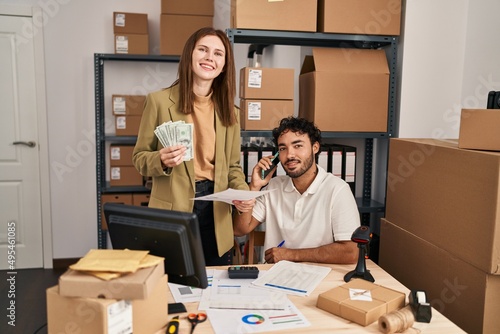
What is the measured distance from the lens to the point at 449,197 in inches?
67.6

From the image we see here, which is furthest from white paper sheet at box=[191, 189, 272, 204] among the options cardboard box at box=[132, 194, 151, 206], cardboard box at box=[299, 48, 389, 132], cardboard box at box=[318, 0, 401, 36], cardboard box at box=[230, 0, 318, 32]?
cardboard box at box=[132, 194, 151, 206]

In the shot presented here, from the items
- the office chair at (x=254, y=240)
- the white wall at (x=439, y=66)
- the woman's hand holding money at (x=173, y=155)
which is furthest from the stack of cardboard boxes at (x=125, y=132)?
the white wall at (x=439, y=66)

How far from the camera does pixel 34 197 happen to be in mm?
3969

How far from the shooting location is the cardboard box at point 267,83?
235cm

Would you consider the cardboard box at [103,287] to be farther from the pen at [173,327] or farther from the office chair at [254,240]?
the office chair at [254,240]

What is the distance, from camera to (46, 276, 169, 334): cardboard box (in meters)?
0.98

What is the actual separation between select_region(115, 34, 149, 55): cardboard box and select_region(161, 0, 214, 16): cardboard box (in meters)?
0.30

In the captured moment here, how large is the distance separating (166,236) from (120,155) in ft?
8.74

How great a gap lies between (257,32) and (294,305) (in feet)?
→ 4.82

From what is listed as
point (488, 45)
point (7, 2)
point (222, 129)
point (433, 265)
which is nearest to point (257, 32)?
point (222, 129)

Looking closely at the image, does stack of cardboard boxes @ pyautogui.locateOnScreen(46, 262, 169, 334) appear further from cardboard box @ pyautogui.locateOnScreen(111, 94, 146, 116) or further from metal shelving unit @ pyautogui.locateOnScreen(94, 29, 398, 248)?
cardboard box @ pyautogui.locateOnScreen(111, 94, 146, 116)

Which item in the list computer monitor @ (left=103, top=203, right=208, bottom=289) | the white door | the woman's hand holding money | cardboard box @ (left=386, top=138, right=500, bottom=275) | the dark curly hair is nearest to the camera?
Answer: computer monitor @ (left=103, top=203, right=208, bottom=289)

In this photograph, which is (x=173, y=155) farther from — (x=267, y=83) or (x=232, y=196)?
(x=267, y=83)

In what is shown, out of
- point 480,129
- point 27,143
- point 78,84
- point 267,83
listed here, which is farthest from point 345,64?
point 27,143
